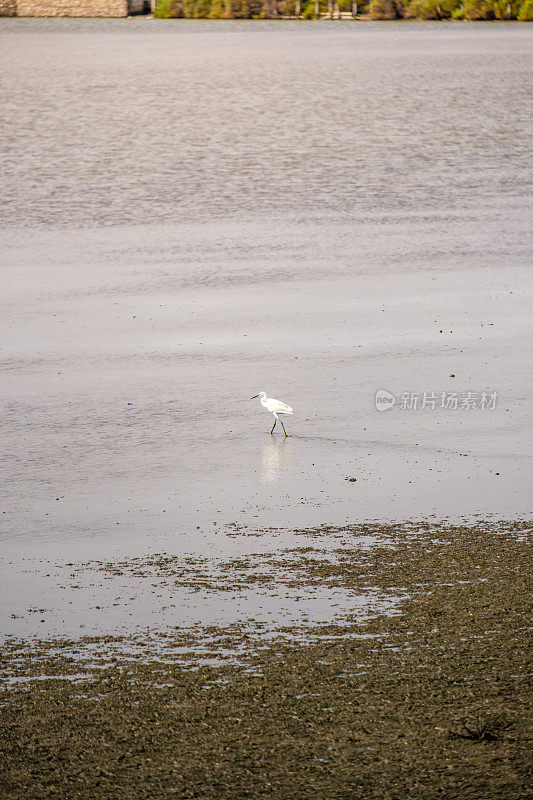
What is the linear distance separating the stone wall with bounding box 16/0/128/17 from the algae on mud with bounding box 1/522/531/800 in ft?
259

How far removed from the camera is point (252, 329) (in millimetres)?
11250

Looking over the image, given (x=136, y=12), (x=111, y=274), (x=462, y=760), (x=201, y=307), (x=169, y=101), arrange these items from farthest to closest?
1. (x=136, y=12)
2. (x=169, y=101)
3. (x=111, y=274)
4. (x=201, y=307)
5. (x=462, y=760)

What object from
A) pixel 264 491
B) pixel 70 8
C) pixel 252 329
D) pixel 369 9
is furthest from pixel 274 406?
pixel 70 8

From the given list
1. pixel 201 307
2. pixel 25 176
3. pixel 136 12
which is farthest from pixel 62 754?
pixel 136 12

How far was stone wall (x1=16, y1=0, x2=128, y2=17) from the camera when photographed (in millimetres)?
80500

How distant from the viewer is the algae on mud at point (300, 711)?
4.67m

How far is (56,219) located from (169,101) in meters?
18.8

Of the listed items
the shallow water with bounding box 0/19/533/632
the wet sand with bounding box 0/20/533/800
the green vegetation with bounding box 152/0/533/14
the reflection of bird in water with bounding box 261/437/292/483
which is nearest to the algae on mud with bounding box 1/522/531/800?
the wet sand with bounding box 0/20/533/800

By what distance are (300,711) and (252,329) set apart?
6.42m

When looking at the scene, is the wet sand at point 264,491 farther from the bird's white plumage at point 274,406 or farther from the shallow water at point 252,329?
the bird's white plumage at point 274,406

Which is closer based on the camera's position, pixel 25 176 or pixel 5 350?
pixel 5 350

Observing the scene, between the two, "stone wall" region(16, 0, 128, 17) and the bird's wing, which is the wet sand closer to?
the bird's wing

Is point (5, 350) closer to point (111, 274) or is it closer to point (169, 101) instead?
point (111, 274)

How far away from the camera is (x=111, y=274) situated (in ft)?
44.4
